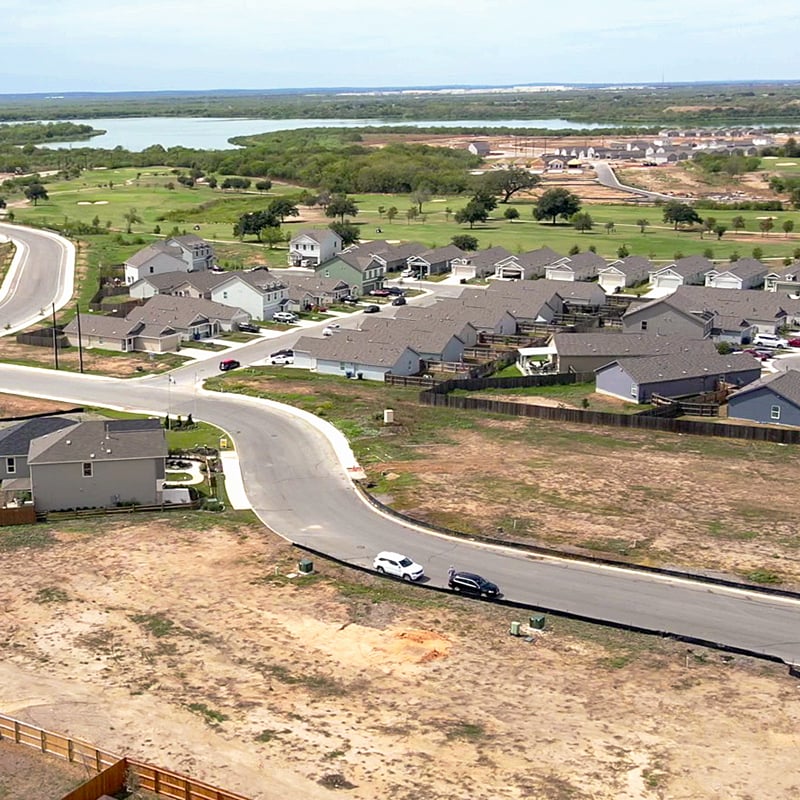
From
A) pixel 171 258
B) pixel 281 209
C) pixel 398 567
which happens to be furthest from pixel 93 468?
pixel 281 209

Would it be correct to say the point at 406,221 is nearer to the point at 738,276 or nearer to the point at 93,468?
the point at 738,276

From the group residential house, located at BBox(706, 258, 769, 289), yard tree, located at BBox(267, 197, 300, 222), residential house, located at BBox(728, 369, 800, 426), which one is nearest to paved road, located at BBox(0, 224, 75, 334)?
yard tree, located at BBox(267, 197, 300, 222)

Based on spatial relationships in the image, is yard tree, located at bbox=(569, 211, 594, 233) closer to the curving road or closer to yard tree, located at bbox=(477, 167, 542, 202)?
yard tree, located at bbox=(477, 167, 542, 202)

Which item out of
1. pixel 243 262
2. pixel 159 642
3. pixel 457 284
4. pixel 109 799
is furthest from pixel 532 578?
pixel 243 262

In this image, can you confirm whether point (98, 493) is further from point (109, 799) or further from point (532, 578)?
point (109, 799)

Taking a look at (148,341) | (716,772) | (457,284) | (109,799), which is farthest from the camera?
(457,284)

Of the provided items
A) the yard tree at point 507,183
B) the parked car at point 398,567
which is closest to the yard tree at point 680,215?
the yard tree at point 507,183
